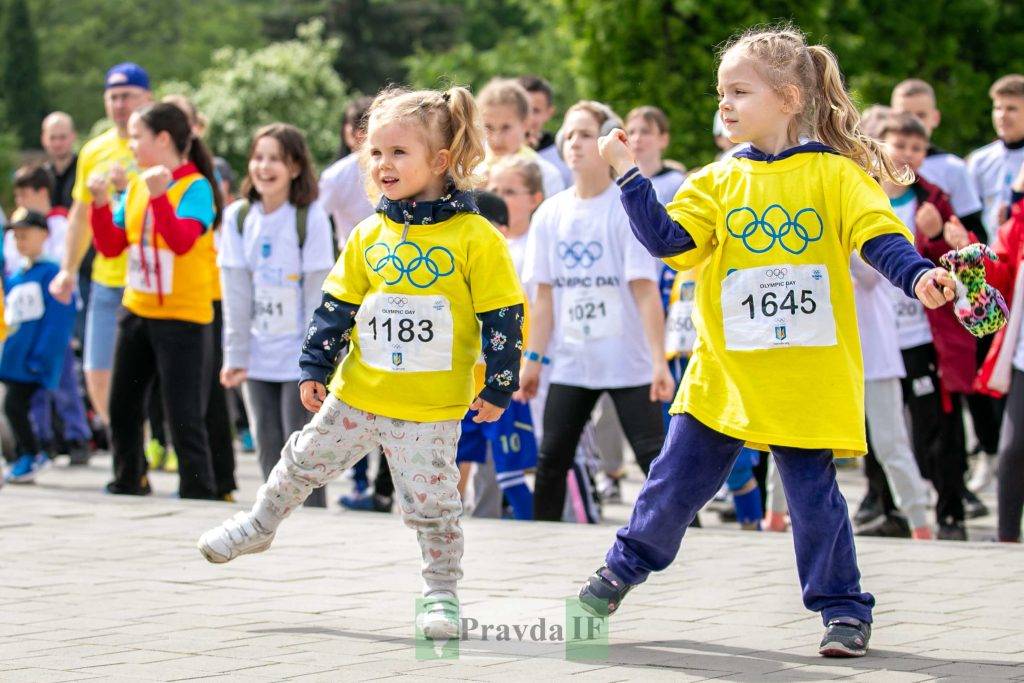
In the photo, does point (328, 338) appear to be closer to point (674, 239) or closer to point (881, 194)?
point (674, 239)

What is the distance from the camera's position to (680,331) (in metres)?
8.95

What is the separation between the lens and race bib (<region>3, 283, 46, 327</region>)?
37.6ft

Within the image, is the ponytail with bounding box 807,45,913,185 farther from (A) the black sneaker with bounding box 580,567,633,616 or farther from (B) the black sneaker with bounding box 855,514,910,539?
(B) the black sneaker with bounding box 855,514,910,539

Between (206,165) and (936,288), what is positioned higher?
(206,165)

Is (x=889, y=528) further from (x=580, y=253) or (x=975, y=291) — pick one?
(x=975, y=291)

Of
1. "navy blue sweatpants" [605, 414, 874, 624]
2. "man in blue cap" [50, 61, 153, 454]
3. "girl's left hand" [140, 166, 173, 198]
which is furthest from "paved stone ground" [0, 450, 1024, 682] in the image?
"man in blue cap" [50, 61, 153, 454]

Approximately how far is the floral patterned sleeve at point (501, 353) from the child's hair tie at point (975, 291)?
1.35 m

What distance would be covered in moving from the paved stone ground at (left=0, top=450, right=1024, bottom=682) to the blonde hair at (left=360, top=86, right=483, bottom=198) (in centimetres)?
146

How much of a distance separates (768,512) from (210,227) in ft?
10.6

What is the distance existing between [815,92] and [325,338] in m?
1.69

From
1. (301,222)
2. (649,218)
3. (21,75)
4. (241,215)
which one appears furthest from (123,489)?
(21,75)

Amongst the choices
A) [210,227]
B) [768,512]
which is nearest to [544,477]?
[768,512]

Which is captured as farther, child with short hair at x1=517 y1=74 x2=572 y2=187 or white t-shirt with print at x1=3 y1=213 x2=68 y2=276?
white t-shirt with print at x1=3 y1=213 x2=68 y2=276

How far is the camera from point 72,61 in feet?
180
